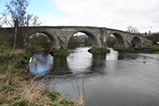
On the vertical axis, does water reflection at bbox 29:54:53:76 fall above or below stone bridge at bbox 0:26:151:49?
below

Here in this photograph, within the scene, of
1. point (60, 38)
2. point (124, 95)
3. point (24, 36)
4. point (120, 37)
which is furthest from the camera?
point (120, 37)

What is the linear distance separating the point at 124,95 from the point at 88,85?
2604 mm

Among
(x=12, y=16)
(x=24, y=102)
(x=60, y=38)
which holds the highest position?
(x=12, y=16)

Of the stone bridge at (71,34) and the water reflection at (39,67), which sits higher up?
the stone bridge at (71,34)

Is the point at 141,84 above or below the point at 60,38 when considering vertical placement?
below

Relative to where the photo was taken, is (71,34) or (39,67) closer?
(39,67)

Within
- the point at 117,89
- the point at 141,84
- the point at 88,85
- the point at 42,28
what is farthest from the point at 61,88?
the point at 42,28

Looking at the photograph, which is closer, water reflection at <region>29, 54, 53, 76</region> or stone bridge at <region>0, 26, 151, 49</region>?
water reflection at <region>29, 54, 53, 76</region>

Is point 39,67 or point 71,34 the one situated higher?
point 71,34

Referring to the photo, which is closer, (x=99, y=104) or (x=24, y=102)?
(x=24, y=102)

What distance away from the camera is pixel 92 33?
34.8 metres

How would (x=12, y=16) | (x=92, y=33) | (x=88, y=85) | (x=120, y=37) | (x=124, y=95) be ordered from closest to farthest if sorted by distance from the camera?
(x=124, y=95) < (x=88, y=85) < (x=12, y=16) < (x=92, y=33) < (x=120, y=37)

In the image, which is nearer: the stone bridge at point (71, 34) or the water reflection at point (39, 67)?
the water reflection at point (39, 67)

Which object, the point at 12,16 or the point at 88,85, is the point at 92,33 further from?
the point at 88,85
